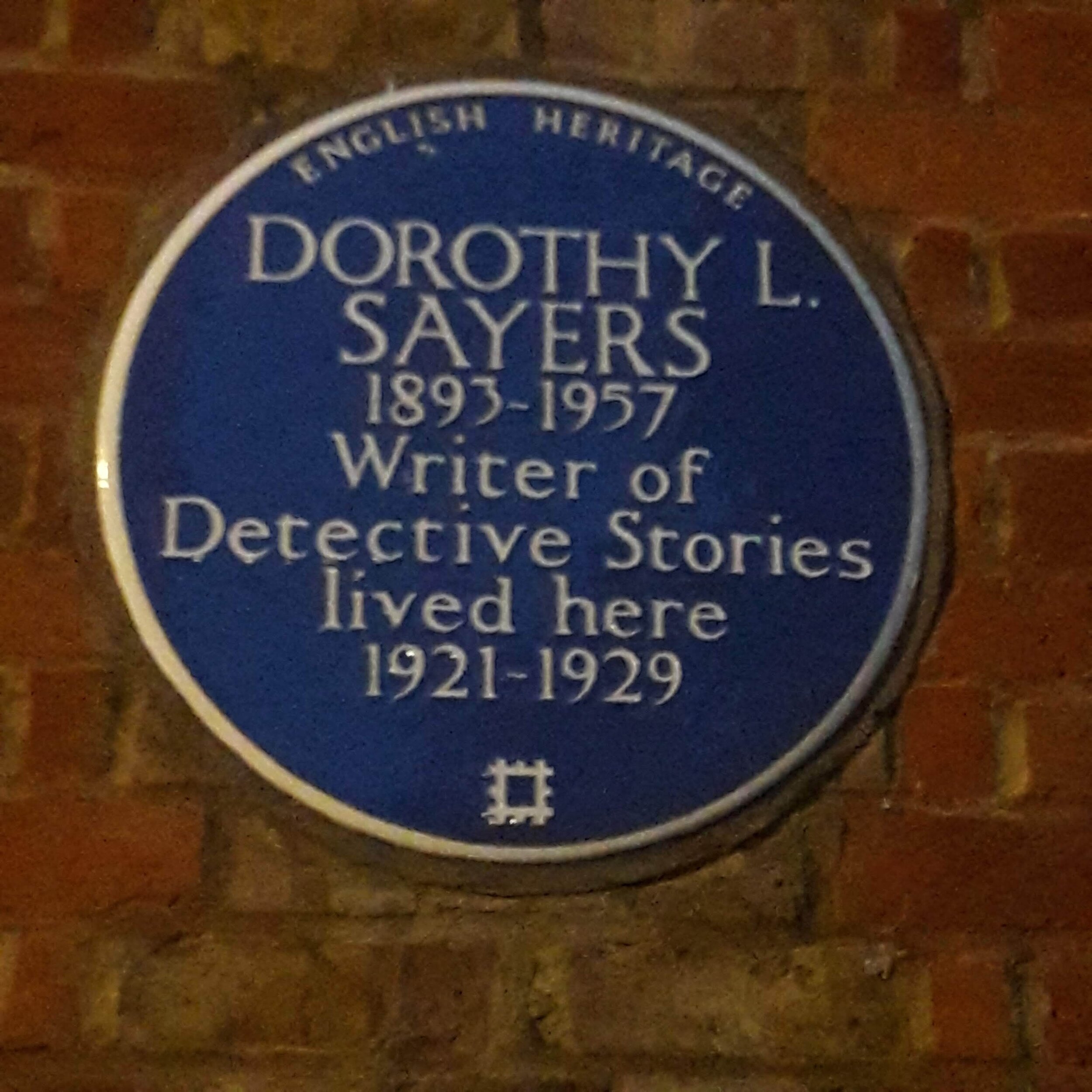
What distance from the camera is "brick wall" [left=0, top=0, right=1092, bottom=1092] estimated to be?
1.04 metres

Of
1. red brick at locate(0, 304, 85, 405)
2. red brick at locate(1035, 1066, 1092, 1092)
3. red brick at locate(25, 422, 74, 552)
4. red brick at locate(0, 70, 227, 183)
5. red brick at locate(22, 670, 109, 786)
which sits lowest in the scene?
red brick at locate(1035, 1066, 1092, 1092)

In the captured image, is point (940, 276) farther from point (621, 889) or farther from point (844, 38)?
point (621, 889)

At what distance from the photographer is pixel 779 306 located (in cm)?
116

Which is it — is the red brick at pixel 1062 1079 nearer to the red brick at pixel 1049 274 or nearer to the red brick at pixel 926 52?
the red brick at pixel 1049 274

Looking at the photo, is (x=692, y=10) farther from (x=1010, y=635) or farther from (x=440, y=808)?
(x=440, y=808)

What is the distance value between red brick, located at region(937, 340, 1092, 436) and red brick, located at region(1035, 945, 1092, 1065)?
42 centimetres

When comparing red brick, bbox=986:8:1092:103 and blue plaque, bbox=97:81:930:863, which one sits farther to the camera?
red brick, bbox=986:8:1092:103

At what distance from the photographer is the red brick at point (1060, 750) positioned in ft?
3.61

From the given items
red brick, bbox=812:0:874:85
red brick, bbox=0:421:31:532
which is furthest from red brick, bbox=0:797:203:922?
red brick, bbox=812:0:874:85

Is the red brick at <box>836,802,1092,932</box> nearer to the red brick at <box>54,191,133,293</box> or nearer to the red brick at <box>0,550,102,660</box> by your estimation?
the red brick at <box>0,550,102,660</box>

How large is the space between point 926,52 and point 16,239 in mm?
797

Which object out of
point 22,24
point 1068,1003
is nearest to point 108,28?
point 22,24

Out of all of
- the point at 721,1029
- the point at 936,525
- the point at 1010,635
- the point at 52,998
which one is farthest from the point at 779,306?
the point at 52,998

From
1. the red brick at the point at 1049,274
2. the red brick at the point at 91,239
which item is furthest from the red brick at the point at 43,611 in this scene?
the red brick at the point at 1049,274
